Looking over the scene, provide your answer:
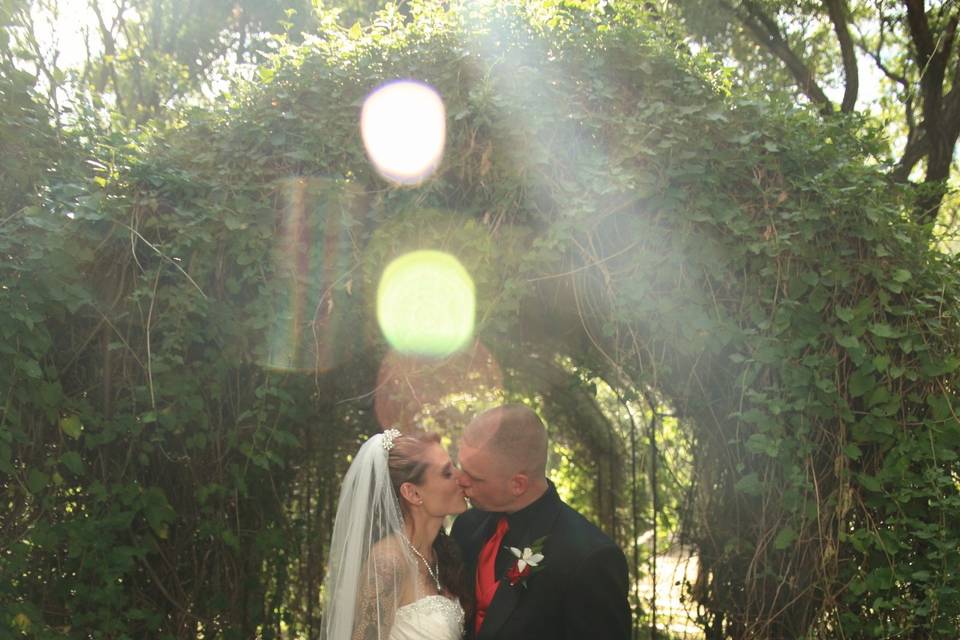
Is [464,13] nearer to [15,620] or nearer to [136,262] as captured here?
[136,262]

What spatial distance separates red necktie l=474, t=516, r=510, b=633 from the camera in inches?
138

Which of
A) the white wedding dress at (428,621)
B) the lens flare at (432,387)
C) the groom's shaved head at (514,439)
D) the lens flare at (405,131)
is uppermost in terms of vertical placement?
the lens flare at (405,131)

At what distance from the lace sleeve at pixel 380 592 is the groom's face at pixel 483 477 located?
0.38 meters

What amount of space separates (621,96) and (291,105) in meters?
1.53

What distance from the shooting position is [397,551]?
11.3 feet

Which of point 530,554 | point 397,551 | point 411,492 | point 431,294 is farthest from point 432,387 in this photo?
point 530,554

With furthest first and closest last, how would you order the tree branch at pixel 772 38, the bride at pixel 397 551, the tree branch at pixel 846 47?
1. the tree branch at pixel 772 38
2. the tree branch at pixel 846 47
3. the bride at pixel 397 551

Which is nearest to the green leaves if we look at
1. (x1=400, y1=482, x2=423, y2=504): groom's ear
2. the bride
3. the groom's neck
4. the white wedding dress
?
the bride

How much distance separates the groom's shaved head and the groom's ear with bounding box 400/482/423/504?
316 mm

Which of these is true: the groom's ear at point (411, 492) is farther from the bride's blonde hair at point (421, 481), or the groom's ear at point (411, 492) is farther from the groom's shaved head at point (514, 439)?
the groom's shaved head at point (514, 439)

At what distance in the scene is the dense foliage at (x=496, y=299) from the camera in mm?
3438

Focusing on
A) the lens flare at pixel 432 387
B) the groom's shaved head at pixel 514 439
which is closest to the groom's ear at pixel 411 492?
the groom's shaved head at pixel 514 439

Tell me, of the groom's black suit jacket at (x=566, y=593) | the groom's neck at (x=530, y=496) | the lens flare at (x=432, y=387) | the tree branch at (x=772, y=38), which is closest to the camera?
the groom's black suit jacket at (x=566, y=593)

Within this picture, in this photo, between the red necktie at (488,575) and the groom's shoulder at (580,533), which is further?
the red necktie at (488,575)
